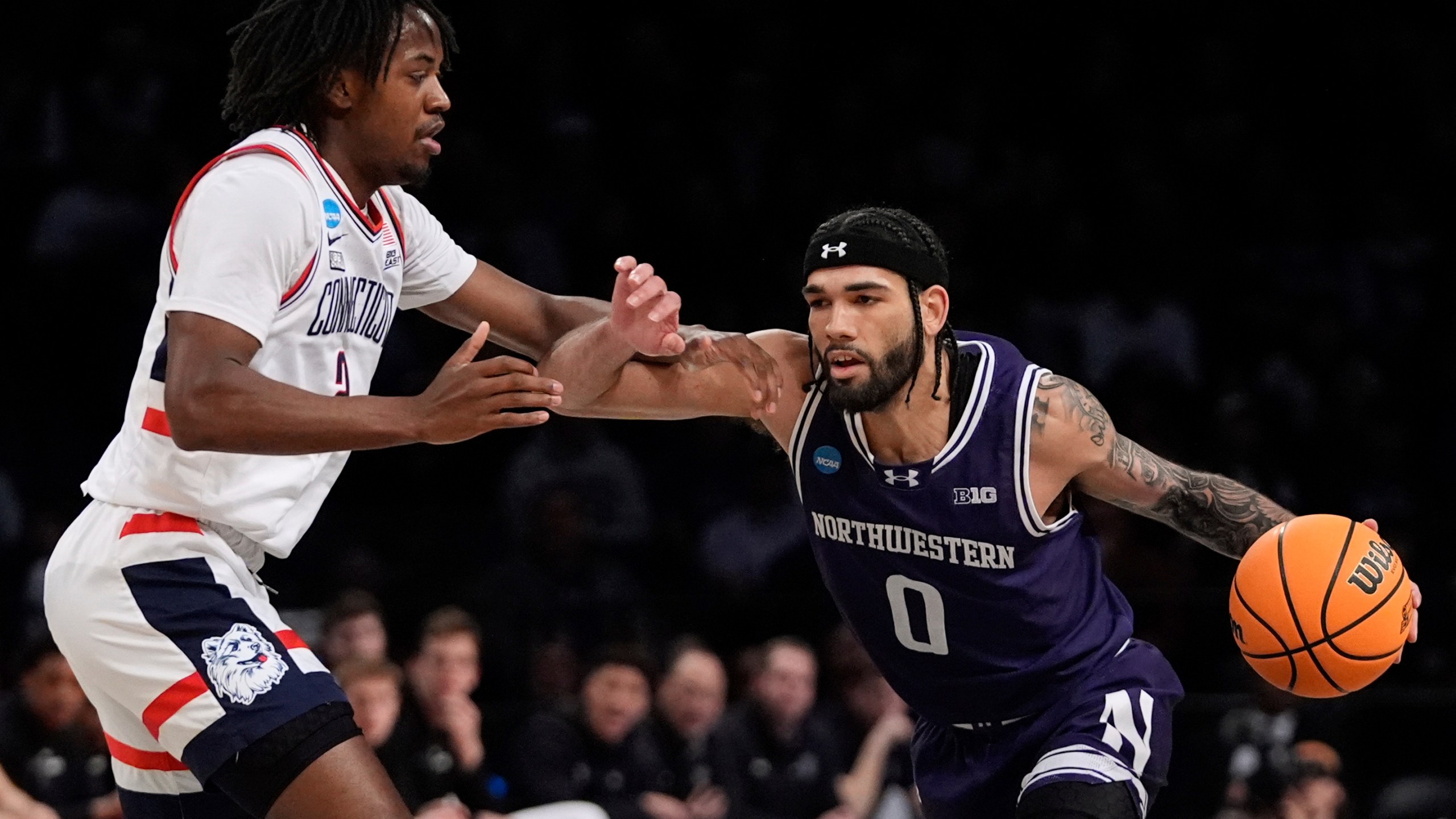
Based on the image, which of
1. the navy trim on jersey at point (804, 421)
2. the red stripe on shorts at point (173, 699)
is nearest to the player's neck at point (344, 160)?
the red stripe on shorts at point (173, 699)

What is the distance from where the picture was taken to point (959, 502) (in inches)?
175

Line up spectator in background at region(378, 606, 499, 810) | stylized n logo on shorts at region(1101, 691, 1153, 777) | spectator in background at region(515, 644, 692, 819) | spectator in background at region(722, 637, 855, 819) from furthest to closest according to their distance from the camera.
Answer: spectator in background at region(722, 637, 855, 819) < spectator in background at region(515, 644, 692, 819) < spectator in background at region(378, 606, 499, 810) < stylized n logo on shorts at region(1101, 691, 1153, 777)

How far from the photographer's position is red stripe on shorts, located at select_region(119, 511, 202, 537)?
3.53m

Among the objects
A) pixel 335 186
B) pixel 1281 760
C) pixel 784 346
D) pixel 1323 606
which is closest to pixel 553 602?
pixel 1281 760

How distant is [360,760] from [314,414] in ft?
2.29

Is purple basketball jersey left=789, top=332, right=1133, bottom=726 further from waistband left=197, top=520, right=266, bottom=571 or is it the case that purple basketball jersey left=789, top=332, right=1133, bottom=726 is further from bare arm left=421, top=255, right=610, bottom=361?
waistband left=197, top=520, right=266, bottom=571

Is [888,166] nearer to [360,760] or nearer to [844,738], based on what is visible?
[844,738]

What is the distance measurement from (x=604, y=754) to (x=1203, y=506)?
327cm

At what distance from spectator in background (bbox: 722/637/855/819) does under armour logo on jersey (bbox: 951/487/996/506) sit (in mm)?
3072

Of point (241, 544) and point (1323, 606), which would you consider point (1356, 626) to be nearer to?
point (1323, 606)

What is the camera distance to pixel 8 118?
9.90m

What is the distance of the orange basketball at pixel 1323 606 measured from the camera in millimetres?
4379

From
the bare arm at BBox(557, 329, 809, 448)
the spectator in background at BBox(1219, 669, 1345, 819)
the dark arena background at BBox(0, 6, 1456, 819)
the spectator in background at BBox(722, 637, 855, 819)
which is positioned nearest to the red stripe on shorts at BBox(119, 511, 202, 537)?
the bare arm at BBox(557, 329, 809, 448)

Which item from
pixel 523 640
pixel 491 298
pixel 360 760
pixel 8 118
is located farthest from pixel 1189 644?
pixel 8 118
